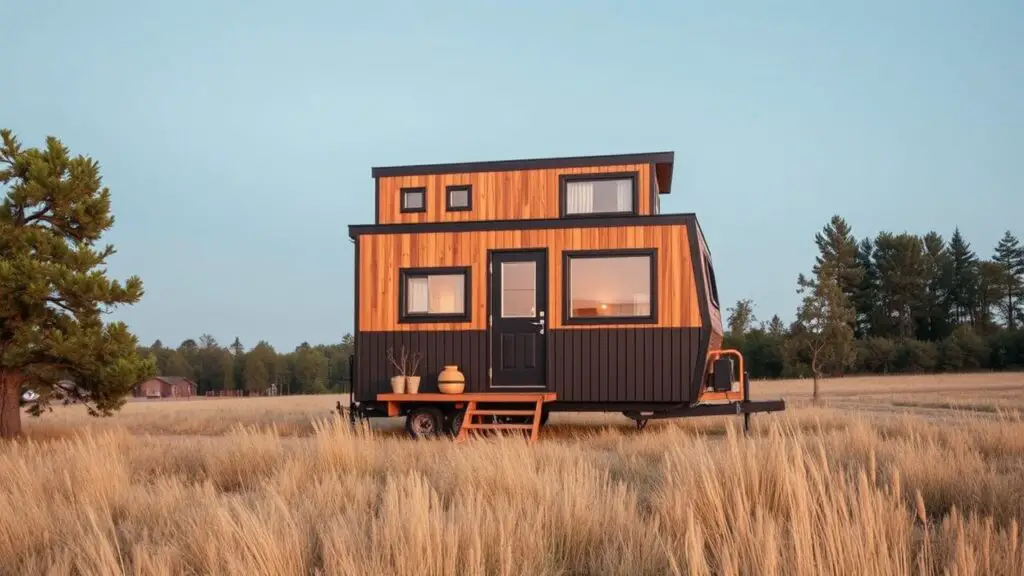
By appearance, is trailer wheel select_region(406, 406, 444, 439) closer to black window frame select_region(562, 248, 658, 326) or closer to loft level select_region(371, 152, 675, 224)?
black window frame select_region(562, 248, 658, 326)

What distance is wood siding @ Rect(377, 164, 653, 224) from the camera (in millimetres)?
13078

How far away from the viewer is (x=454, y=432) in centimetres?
1208

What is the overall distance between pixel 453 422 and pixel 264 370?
81135mm

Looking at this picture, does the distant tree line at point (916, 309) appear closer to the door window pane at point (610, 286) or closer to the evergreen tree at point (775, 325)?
the evergreen tree at point (775, 325)

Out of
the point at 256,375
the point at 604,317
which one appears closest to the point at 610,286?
the point at 604,317

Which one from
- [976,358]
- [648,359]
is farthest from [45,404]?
[976,358]

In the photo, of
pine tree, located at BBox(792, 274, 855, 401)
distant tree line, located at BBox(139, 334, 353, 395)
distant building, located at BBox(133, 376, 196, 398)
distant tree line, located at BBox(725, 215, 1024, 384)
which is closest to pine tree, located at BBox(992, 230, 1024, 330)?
distant tree line, located at BBox(725, 215, 1024, 384)

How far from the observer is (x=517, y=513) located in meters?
4.50

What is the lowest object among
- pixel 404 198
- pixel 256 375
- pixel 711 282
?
pixel 256 375

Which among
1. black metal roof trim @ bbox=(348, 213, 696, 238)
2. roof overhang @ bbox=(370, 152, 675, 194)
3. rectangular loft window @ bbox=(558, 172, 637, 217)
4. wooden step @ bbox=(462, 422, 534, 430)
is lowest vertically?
wooden step @ bbox=(462, 422, 534, 430)

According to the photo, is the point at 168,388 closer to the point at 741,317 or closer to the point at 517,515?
the point at 741,317

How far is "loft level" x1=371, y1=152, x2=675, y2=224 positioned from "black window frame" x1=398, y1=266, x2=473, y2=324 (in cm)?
151

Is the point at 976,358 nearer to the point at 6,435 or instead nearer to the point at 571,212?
the point at 571,212

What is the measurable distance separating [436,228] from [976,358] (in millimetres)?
53766
